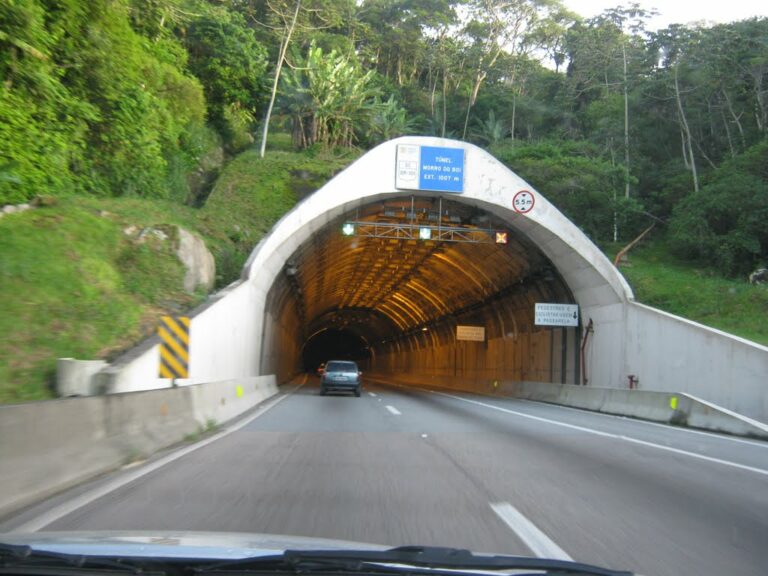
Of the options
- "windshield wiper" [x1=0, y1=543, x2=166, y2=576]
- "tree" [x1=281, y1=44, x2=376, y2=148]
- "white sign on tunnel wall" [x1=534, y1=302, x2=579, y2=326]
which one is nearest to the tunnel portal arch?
"white sign on tunnel wall" [x1=534, y1=302, x2=579, y2=326]

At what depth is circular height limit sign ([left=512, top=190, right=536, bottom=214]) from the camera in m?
27.6

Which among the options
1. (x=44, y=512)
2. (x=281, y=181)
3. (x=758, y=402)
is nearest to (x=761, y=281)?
(x=758, y=402)

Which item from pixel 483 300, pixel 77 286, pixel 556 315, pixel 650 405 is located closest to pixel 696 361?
pixel 650 405

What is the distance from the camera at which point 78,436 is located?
8211 millimetres

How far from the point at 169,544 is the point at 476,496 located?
180 inches

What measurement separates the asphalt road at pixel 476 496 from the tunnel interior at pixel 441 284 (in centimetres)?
1665

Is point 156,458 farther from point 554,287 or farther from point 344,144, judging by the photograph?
point 344,144

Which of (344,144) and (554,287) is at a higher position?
(344,144)

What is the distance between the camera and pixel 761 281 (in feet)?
98.0

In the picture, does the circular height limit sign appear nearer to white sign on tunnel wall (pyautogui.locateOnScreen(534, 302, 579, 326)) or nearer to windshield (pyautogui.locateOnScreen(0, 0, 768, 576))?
windshield (pyautogui.locateOnScreen(0, 0, 768, 576))

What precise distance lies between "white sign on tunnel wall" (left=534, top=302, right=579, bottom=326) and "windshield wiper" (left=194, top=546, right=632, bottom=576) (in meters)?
25.2

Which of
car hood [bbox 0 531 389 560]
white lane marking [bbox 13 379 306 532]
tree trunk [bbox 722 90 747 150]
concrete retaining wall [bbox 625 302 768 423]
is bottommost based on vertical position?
white lane marking [bbox 13 379 306 532]

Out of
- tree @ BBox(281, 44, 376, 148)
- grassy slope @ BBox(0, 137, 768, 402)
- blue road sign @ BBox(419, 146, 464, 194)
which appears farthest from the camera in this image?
tree @ BBox(281, 44, 376, 148)

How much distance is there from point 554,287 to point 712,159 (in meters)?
20.3
